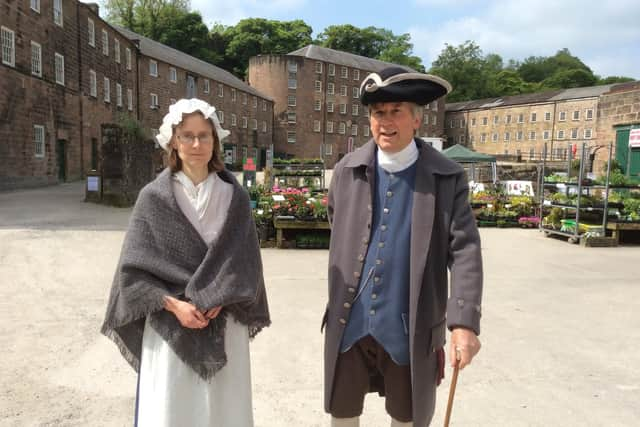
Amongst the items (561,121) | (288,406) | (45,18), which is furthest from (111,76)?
(561,121)

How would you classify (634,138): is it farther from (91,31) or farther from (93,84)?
(91,31)

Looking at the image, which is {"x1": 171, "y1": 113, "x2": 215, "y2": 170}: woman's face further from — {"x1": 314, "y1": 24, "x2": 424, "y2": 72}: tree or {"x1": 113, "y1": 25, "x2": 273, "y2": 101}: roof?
{"x1": 314, "y1": 24, "x2": 424, "y2": 72}: tree

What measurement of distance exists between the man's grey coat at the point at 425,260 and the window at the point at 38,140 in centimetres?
2328

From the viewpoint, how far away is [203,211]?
2.30 m

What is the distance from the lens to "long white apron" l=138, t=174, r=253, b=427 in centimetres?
216

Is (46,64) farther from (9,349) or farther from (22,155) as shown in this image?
(9,349)

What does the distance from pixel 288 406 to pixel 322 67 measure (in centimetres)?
5889

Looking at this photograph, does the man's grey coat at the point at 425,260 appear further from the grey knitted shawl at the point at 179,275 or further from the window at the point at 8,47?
the window at the point at 8,47

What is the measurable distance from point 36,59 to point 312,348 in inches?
907

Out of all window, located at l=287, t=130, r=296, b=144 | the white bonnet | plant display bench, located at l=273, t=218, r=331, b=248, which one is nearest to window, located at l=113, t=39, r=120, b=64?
plant display bench, located at l=273, t=218, r=331, b=248

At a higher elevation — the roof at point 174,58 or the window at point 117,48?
the roof at point 174,58

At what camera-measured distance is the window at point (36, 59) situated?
21438 mm

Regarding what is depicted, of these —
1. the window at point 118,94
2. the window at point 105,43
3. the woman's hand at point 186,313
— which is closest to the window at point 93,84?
the window at point 105,43

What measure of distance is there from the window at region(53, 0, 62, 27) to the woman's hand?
26.0m
